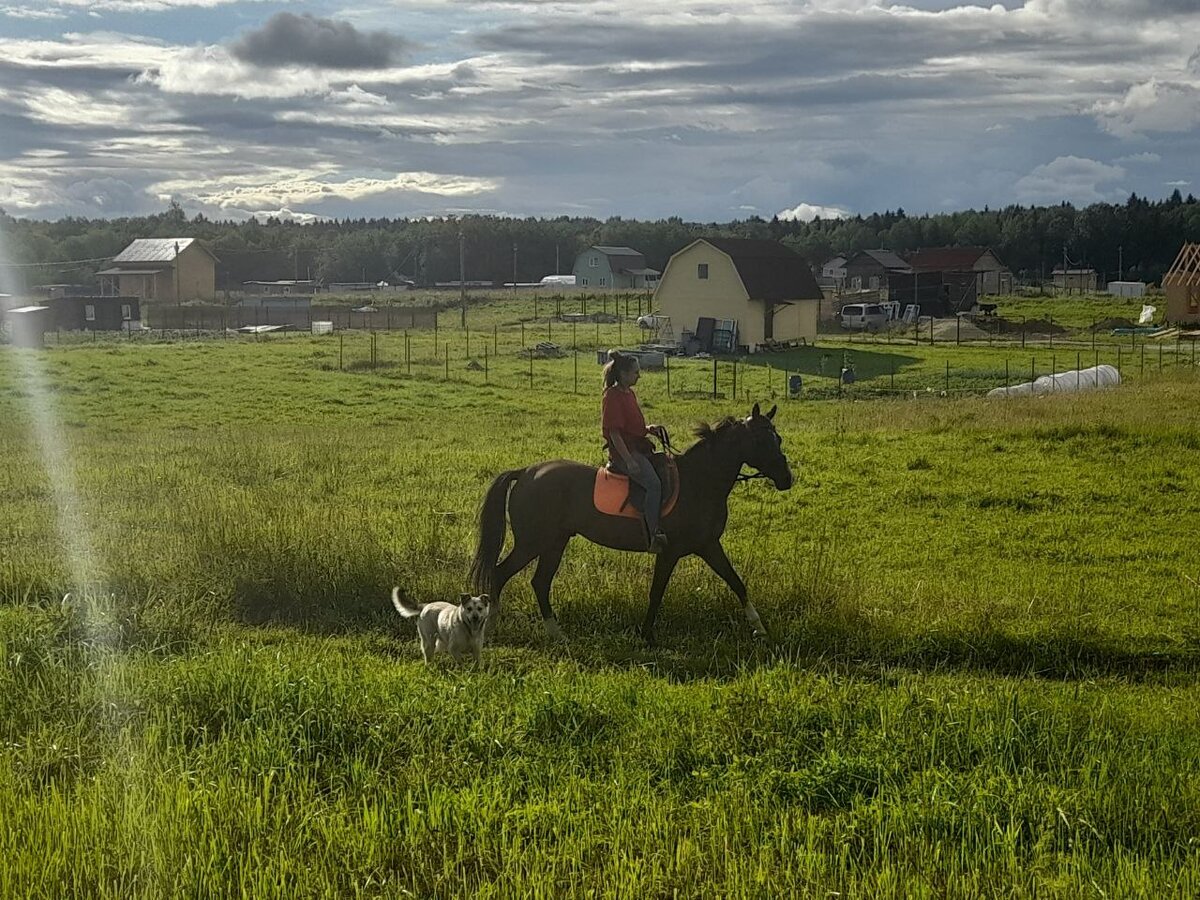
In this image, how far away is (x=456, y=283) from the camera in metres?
133

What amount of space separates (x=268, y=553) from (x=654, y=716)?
5771 millimetres

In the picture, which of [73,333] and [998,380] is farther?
[73,333]

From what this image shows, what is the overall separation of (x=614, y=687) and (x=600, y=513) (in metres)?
2.60

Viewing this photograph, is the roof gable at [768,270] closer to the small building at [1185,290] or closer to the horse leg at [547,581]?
the small building at [1185,290]

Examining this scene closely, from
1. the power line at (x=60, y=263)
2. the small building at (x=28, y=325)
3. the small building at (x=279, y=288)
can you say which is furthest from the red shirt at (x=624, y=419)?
the power line at (x=60, y=263)

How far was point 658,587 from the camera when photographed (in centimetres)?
1034

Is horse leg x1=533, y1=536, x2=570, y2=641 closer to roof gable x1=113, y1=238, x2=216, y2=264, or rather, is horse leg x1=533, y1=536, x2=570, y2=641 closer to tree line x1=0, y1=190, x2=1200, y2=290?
roof gable x1=113, y1=238, x2=216, y2=264

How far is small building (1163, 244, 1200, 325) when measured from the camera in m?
63.6

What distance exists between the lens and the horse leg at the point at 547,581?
10375 mm

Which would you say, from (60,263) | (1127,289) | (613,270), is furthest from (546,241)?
(1127,289)

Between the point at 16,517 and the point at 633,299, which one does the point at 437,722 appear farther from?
the point at 633,299

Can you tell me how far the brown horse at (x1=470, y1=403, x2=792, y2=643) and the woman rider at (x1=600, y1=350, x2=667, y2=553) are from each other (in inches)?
8.1

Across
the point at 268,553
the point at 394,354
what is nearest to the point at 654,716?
the point at 268,553

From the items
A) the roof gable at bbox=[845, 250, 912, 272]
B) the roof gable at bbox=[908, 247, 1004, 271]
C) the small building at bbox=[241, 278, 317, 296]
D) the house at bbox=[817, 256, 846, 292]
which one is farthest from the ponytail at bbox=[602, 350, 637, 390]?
the small building at bbox=[241, 278, 317, 296]
